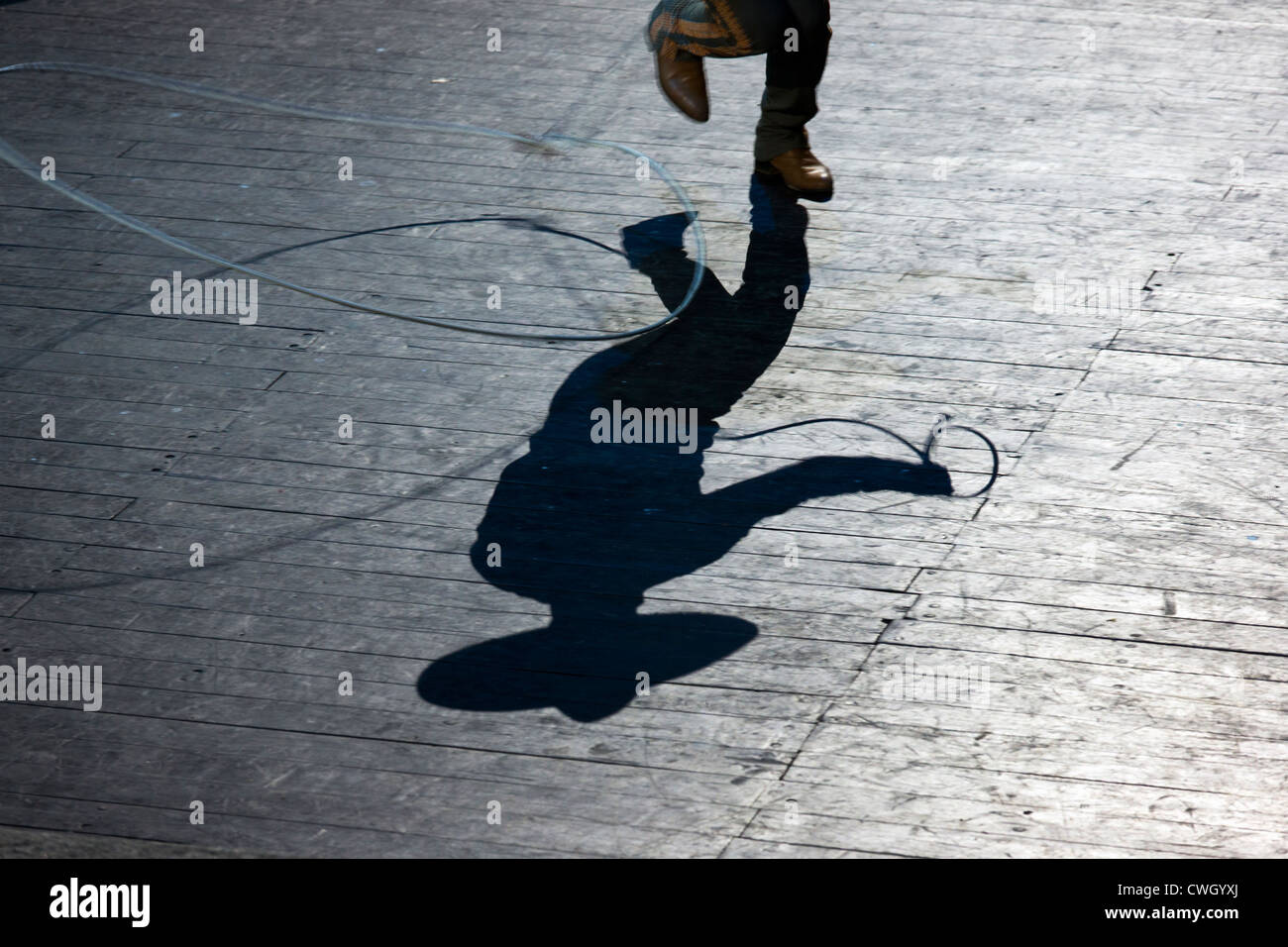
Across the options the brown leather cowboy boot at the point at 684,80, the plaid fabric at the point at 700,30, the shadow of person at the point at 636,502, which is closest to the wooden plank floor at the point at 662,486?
the shadow of person at the point at 636,502

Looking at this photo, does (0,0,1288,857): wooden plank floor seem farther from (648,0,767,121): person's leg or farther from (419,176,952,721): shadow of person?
(648,0,767,121): person's leg

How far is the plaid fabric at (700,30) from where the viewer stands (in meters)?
5.75

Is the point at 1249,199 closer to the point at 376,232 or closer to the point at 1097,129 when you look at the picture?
the point at 1097,129

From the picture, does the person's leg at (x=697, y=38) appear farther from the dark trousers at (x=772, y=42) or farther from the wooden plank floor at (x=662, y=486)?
the wooden plank floor at (x=662, y=486)

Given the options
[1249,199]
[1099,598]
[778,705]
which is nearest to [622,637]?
[778,705]

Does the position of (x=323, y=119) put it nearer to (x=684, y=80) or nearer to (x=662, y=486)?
(x=684, y=80)

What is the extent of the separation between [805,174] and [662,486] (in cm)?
195

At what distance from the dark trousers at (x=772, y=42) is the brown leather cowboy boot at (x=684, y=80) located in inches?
1.2

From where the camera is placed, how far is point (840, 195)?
20.1ft

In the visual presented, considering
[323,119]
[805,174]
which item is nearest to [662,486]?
[805,174]

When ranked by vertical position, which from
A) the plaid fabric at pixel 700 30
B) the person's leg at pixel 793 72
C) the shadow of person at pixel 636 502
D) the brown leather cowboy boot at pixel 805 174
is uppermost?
the plaid fabric at pixel 700 30

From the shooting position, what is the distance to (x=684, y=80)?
613 cm

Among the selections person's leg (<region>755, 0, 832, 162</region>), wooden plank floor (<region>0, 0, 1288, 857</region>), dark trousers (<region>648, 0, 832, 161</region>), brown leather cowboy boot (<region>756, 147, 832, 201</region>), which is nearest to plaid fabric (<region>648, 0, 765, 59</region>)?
dark trousers (<region>648, 0, 832, 161</region>)

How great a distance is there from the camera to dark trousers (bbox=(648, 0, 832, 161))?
5.70 meters
